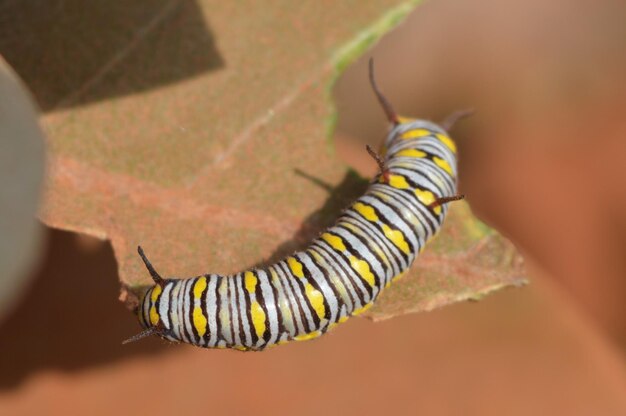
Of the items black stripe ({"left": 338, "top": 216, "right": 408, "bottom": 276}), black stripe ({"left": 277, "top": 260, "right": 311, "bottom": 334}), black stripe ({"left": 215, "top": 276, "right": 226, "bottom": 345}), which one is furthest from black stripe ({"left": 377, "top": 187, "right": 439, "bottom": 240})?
black stripe ({"left": 215, "top": 276, "right": 226, "bottom": 345})

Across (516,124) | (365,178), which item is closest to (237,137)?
(365,178)

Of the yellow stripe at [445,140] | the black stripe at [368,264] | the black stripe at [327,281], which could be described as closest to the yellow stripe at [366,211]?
the black stripe at [368,264]

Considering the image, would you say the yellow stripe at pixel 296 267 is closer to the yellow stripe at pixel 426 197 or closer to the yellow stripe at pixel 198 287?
the yellow stripe at pixel 198 287

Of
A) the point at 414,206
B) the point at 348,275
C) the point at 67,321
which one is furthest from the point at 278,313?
the point at 67,321

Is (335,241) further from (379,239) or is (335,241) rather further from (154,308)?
(154,308)

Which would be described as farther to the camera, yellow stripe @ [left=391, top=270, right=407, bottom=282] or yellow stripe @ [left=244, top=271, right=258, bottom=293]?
yellow stripe @ [left=391, top=270, right=407, bottom=282]

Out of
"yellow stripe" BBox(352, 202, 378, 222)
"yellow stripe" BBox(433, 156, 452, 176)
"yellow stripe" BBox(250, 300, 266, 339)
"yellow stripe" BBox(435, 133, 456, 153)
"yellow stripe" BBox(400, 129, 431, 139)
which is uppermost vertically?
"yellow stripe" BBox(400, 129, 431, 139)

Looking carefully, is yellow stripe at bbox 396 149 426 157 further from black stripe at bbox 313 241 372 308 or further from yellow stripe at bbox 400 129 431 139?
black stripe at bbox 313 241 372 308

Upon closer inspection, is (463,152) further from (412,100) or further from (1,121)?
(1,121)
